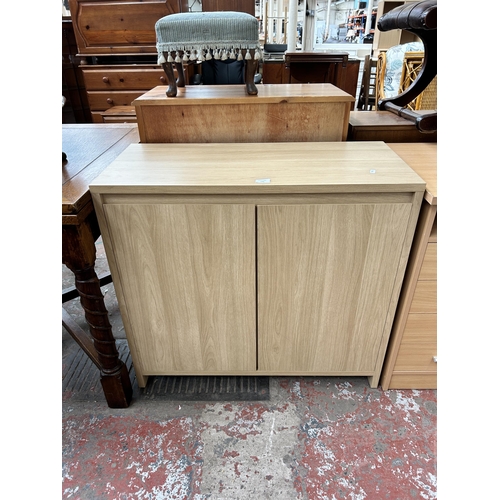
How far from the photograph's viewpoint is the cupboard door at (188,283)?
3.19 ft

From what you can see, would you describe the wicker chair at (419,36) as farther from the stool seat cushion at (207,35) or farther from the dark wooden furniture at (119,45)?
the dark wooden furniture at (119,45)

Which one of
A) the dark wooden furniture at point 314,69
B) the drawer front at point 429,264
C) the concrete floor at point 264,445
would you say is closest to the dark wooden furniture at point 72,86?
the dark wooden furniture at point 314,69

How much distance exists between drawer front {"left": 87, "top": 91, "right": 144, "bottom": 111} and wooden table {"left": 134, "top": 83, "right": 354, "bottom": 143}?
1.74 metres

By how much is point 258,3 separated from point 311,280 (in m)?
4.67

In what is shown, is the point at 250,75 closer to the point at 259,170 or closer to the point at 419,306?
the point at 259,170

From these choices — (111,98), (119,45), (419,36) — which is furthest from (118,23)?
(419,36)

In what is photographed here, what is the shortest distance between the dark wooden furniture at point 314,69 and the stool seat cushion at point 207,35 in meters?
2.09

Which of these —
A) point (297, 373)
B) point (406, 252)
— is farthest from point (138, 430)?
point (406, 252)

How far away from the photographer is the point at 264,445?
1.14 m

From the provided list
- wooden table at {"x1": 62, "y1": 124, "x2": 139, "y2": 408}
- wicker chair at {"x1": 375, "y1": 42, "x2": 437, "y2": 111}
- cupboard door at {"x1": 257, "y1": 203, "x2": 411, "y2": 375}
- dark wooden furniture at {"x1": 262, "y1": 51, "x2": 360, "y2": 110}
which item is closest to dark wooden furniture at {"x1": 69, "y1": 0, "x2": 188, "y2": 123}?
dark wooden furniture at {"x1": 262, "y1": 51, "x2": 360, "y2": 110}

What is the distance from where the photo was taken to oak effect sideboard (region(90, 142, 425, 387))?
95 centimetres

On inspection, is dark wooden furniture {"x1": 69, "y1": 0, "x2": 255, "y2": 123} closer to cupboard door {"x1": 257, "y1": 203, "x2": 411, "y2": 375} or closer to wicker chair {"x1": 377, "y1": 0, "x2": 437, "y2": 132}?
wicker chair {"x1": 377, "y1": 0, "x2": 437, "y2": 132}

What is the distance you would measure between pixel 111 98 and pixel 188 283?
2393mm

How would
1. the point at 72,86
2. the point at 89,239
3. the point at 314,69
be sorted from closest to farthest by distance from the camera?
the point at 89,239, the point at 314,69, the point at 72,86
